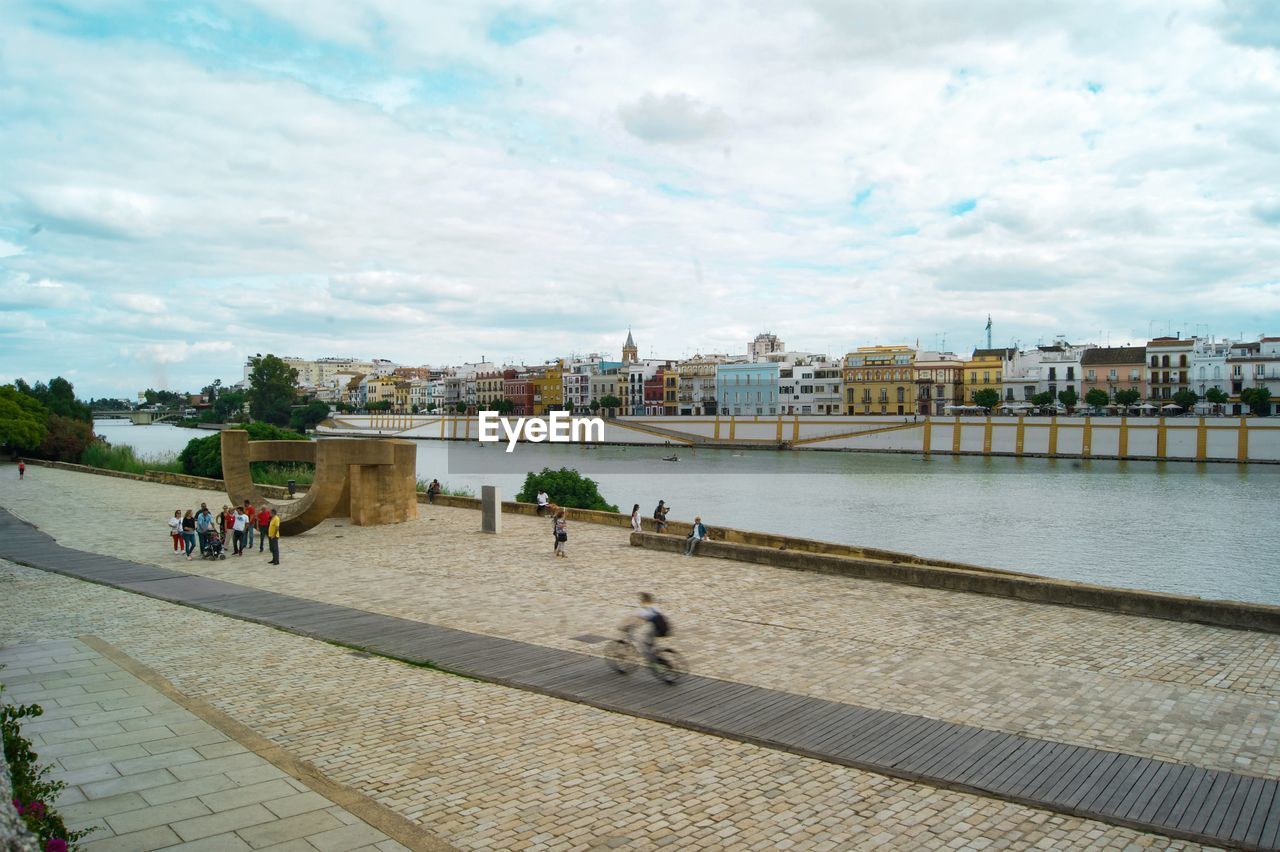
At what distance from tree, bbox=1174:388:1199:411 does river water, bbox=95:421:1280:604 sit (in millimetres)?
14672

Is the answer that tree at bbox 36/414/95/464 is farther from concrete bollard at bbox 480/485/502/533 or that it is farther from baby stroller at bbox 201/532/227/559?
concrete bollard at bbox 480/485/502/533

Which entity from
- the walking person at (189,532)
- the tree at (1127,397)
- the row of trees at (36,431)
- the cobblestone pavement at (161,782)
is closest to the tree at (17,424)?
the row of trees at (36,431)

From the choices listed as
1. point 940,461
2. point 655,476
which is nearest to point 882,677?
point 655,476

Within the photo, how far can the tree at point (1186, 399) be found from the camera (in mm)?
80250

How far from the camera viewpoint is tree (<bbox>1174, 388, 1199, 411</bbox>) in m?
80.2

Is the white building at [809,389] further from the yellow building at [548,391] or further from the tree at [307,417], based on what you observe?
the tree at [307,417]

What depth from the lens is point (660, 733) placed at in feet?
25.7

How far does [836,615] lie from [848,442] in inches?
3075

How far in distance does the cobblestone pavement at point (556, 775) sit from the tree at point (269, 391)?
10904 centimetres

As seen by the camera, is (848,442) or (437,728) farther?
(848,442)

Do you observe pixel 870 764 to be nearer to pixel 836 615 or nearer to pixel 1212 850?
pixel 1212 850

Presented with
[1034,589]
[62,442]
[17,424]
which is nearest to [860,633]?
[1034,589]

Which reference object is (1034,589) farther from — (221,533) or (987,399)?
(987,399)

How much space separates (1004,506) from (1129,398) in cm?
4717
